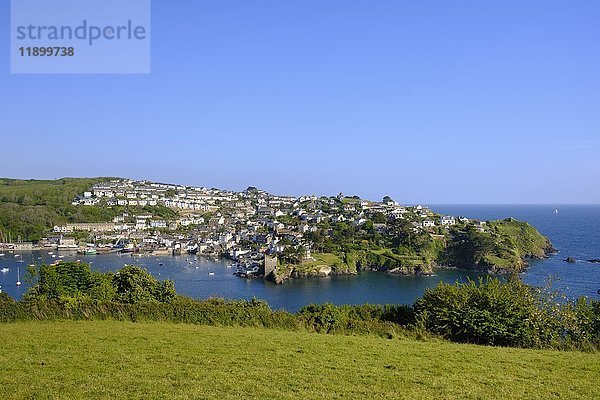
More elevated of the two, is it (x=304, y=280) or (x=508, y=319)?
(x=508, y=319)

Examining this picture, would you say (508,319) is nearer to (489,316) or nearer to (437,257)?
(489,316)

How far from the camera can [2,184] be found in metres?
116

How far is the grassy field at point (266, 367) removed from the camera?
6.43 meters

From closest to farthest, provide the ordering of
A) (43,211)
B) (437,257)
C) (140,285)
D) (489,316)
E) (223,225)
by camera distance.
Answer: (489,316), (140,285), (437,257), (43,211), (223,225)

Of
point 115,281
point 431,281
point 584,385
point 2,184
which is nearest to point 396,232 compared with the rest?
point 431,281

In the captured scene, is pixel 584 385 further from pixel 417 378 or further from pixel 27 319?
pixel 27 319

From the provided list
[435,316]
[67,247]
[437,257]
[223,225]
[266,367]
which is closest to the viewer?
[266,367]

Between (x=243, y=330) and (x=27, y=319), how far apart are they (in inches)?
231

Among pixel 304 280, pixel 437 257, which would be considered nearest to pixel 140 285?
pixel 304 280

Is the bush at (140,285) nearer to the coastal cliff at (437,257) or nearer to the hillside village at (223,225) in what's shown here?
the coastal cliff at (437,257)

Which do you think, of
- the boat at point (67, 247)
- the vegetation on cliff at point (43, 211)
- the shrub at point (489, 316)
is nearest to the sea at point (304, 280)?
the boat at point (67, 247)

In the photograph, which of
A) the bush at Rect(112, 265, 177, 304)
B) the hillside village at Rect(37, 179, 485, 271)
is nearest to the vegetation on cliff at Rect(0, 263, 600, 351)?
the bush at Rect(112, 265, 177, 304)

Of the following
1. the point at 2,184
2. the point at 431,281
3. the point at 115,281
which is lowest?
the point at 431,281

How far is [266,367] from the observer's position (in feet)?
25.3
